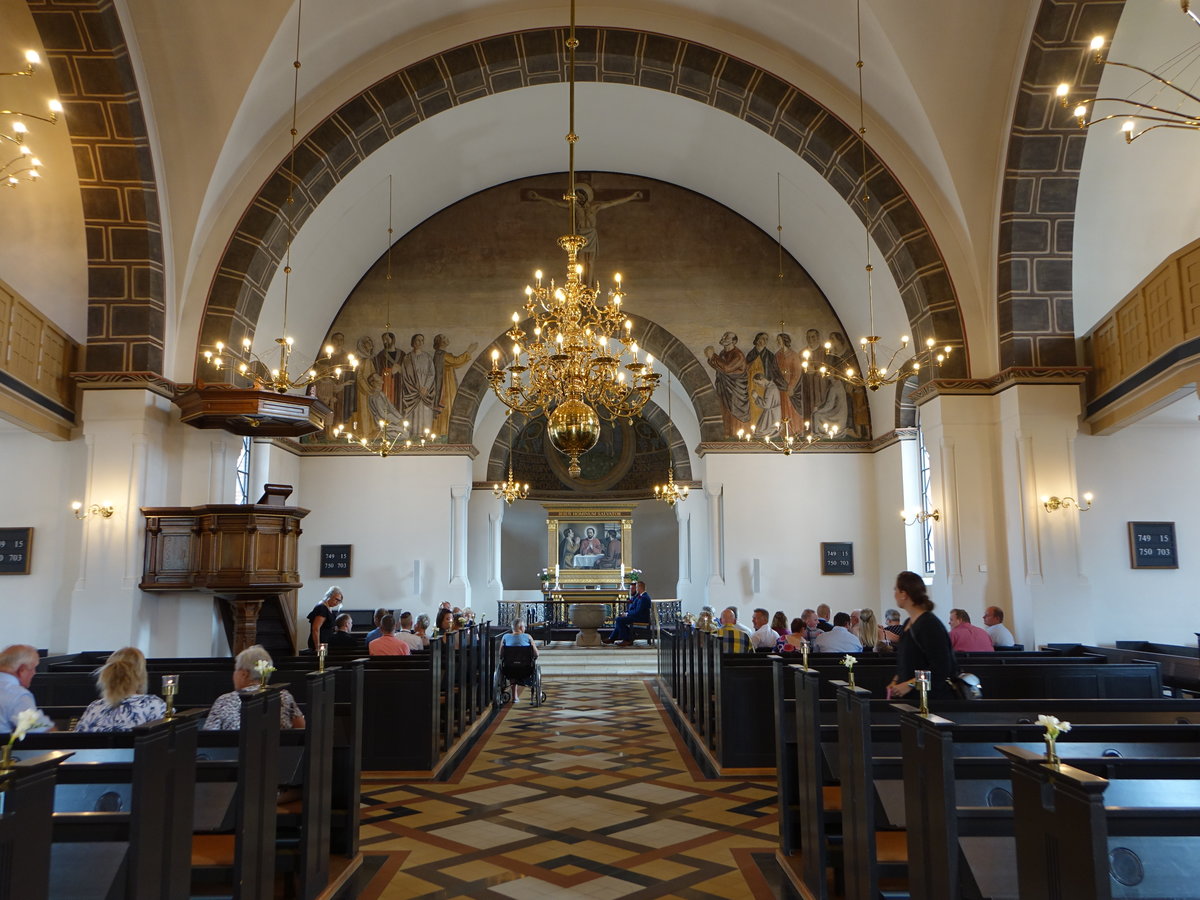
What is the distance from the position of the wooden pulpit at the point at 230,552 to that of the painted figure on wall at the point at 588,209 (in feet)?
25.6

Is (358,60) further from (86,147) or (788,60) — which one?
(788,60)

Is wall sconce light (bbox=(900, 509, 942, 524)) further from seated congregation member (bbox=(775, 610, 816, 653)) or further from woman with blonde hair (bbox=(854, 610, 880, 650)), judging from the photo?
seated congregation member (bbox=(775, 610, 816, 653))

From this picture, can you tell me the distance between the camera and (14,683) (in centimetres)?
511

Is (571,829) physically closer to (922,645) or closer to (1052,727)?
(922,645)

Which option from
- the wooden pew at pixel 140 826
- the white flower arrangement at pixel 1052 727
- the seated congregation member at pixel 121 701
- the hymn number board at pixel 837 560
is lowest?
the wooden pew at pixel 140 826

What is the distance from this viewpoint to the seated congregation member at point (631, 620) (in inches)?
768

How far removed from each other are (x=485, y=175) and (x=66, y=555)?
9.37 metres

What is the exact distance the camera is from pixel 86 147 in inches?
447

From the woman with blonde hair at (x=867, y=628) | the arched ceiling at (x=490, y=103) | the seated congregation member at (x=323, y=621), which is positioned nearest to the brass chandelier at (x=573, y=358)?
the woman with blonde hair at (x=867, y=628)

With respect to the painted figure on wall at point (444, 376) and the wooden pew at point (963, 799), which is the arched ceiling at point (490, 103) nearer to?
the painted figure on wall at point (444, 376)

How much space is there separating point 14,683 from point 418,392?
12.1m

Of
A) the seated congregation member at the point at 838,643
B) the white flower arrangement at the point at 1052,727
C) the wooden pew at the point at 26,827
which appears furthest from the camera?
the seated congregation member at the point at 838,643

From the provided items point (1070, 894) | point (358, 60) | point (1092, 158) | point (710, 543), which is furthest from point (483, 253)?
point (1070, 894)

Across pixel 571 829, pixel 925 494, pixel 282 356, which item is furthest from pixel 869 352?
pixel 282 356
